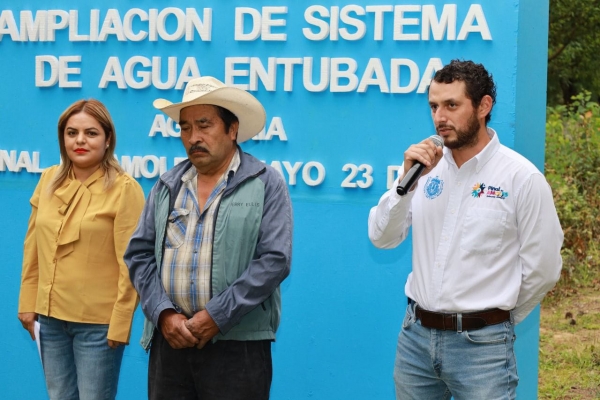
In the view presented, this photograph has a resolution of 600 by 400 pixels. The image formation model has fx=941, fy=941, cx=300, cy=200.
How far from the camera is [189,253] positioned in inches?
139

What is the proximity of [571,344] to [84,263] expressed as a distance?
451 centimetres

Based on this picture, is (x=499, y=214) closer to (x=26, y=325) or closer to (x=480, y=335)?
(x=480, y=335)

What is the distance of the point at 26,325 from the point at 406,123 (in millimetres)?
2082

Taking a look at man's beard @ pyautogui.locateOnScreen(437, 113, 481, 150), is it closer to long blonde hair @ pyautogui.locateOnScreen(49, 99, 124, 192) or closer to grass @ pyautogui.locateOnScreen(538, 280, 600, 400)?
long blonde hair @ pyautogui.locateOnScreen(49, 99, 124, 192)

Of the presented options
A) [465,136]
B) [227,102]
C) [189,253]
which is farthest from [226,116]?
[465,136]

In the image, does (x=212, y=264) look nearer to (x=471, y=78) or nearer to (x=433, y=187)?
(x=433, y=187)

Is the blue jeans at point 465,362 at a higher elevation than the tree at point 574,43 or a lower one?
lower

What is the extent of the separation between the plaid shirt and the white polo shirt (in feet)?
2.26

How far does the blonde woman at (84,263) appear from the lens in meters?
3.94

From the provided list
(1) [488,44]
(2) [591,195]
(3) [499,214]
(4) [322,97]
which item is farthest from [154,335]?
(2) [591,195]

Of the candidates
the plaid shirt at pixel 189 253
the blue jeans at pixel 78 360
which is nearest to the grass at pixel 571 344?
the blue jeans at pixel 78 360

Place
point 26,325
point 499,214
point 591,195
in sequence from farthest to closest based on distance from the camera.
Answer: point 591,195
point 26,325
point 499,214

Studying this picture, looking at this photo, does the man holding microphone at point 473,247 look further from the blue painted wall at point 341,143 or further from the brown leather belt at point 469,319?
the blue painted wall at point 341,143

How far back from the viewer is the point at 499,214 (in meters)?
3.28
